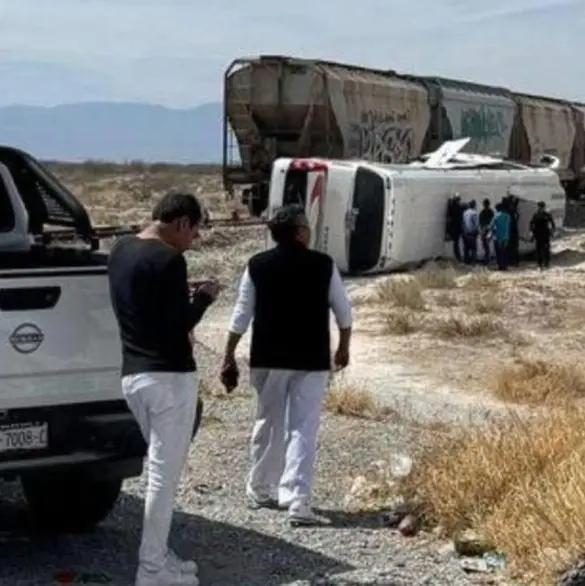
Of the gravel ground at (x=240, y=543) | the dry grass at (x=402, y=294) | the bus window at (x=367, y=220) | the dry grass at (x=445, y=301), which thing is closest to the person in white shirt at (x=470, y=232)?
the bus window at (x=367, y=220)

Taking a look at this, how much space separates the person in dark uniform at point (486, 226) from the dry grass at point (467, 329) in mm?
9096

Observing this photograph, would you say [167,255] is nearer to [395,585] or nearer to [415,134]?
[395,585]

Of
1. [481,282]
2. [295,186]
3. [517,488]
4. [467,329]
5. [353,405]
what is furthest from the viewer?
[295,186]

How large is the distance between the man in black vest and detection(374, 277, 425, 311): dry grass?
1675cm

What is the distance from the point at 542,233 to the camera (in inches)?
1313

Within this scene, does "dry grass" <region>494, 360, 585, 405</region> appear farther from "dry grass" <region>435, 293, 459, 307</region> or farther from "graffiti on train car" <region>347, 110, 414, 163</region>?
"graffiti on train car" <region>347, 110, 414, 163</region>

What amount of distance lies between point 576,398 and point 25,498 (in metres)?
8.53

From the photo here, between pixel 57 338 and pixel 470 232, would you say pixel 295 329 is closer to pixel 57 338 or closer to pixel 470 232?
pixel 57 338

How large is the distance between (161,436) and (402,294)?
771 inches

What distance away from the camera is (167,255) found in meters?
7.20

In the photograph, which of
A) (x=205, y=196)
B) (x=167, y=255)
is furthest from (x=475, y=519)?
(x=205, y=196)

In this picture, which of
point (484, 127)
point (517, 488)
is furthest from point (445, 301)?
point (517, 488)

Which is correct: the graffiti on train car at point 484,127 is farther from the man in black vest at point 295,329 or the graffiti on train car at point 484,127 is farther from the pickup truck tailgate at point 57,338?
the pickup truck tailgate at point 57,338

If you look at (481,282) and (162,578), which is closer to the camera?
(162,578)
